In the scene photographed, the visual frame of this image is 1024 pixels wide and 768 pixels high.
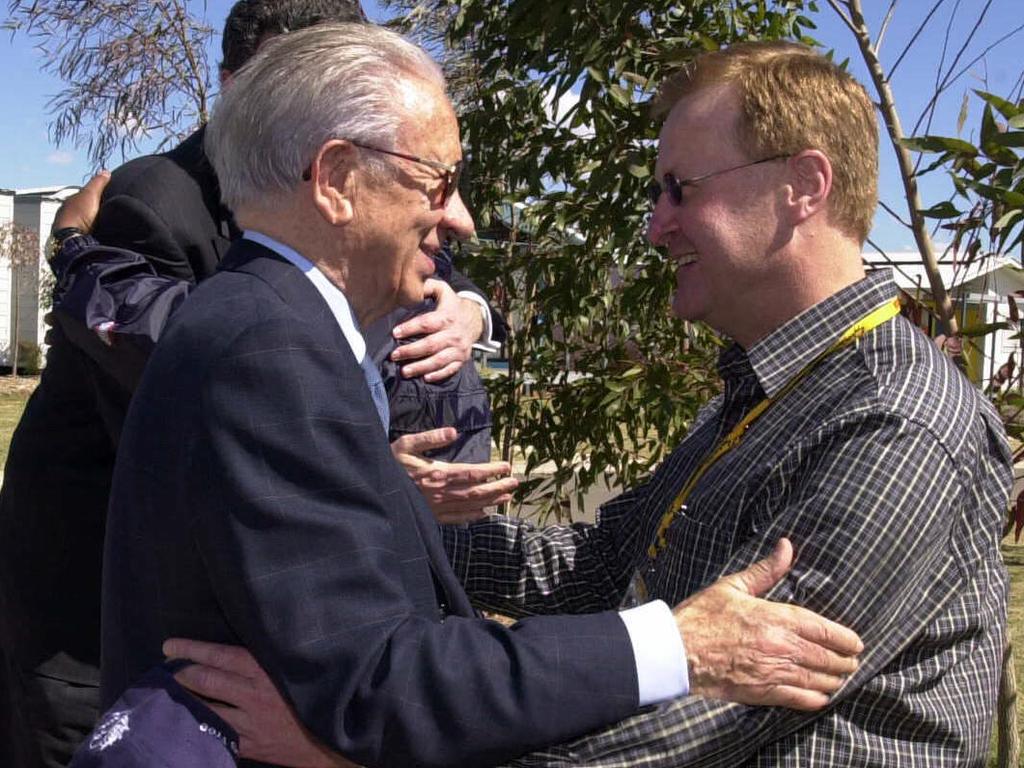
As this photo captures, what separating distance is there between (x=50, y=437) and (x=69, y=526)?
0.19 metres

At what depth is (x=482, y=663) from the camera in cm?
164

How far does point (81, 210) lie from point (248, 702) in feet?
4.47

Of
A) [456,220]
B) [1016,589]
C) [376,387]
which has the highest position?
[456,220]

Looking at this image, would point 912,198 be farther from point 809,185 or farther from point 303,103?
point 303,103

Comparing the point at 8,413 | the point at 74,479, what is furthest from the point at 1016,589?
the point at 8,413

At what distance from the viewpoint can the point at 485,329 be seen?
306 centimetres

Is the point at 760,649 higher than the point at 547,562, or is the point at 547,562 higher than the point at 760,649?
the point at 760,649

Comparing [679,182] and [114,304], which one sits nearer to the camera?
[114,304]

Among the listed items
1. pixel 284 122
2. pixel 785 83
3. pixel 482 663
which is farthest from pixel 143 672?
pixel 785 83

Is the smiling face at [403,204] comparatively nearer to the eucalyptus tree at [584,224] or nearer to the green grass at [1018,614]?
the eucalyptus tree at [584,224]

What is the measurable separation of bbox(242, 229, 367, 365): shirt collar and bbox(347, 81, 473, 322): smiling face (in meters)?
0.05

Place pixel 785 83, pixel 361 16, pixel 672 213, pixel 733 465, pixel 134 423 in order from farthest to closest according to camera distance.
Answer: pixel 361 16, pixel 672 213, pixel 785 83, pixel 733 465, pixel 134 423

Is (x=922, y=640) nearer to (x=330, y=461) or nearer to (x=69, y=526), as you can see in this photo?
(x=330, y=461)

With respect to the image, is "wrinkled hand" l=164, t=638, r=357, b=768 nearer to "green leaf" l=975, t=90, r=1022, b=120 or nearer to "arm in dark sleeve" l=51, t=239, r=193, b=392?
"arm in dark sleeve" l=51, t=239, r=193, b=392
